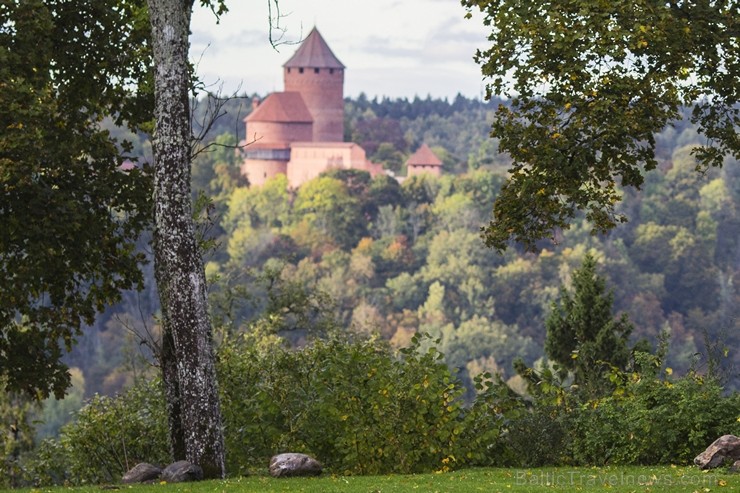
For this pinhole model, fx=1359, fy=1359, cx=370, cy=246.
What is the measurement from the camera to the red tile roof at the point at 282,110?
5846 inches

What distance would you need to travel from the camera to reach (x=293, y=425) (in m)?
Result: 13.5

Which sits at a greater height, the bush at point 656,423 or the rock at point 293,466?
the bush at point 656,423

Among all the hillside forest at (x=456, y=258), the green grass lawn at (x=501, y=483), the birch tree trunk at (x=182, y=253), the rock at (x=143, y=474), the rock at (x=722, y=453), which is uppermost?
the birch tree trunk at (x=182, y=253)

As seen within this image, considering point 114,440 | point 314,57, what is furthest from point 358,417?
point 314,57

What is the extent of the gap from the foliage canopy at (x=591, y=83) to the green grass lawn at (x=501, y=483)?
3203 millimetres

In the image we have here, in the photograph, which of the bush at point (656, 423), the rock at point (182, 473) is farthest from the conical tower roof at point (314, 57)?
the rock at point (182, 473)

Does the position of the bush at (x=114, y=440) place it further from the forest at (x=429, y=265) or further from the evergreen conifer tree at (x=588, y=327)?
the forest at (x=429, y=265)

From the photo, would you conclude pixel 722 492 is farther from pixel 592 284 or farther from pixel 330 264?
pixel 330 264

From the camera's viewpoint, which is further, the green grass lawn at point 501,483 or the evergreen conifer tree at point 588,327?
the evergreen conifer tree at point 588,327

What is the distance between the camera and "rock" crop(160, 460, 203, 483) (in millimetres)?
12062

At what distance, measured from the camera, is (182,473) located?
39.6 feet

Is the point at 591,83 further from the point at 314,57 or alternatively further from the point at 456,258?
the point at 314,57

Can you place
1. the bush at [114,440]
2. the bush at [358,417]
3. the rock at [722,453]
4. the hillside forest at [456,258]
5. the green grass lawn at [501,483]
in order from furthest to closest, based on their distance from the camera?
the hillside forest at [456,258] → the bush at [114,440] → the bush at [358,417] → the rock at [722,453] → the green grass lawn at [501,483]

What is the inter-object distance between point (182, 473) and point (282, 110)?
13870 centimetres
